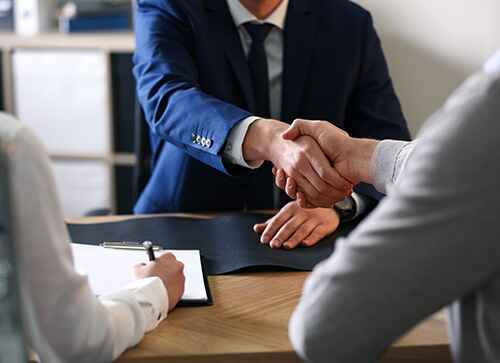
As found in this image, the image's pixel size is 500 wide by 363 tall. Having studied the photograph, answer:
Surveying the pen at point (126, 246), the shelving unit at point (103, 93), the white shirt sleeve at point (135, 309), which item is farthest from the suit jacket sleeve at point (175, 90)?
the shelving unit at point (103, 93)

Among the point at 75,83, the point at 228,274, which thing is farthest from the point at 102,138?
the point at 228,274

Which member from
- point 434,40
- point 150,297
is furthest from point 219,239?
point 434,40

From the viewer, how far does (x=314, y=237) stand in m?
1.69

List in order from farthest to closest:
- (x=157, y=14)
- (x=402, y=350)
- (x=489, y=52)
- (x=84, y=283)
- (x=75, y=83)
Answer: (x=75, y=83) → (x=489, y=52) → (x=157, y=14) → (x=402, y=350) → (x=84, y=283)

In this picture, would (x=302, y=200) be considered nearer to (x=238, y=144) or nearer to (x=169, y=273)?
(x=238, y=144)

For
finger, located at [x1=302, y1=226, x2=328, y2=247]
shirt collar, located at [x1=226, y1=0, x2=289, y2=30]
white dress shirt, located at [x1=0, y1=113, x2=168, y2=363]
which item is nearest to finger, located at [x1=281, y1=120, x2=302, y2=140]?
finger, located at [x1=302, y1=226, x2=328, y2=247]

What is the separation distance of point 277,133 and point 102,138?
5.35ft

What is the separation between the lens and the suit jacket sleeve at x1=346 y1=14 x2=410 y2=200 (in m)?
2.15

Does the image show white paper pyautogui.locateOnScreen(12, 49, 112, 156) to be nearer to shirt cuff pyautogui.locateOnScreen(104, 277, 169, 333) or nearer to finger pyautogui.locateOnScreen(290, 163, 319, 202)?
finger pyautogui.locateOnScreen(290, 163, 319, 202)

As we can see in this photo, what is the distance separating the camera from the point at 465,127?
0.92 meters

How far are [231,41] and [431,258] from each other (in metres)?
1.28

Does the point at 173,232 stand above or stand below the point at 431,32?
below

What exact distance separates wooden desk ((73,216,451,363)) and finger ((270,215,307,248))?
0.80 feet

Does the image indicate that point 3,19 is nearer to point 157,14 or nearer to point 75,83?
point 75,83
